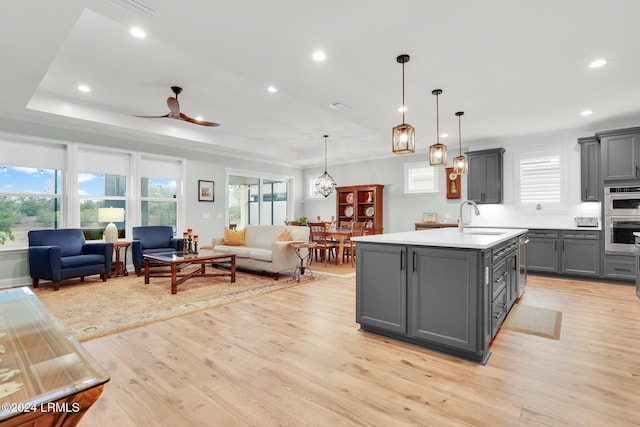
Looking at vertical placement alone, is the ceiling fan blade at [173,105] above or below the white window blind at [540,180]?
above

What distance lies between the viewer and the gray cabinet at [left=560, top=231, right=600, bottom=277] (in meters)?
5.17

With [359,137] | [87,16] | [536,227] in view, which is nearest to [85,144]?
[87,16]

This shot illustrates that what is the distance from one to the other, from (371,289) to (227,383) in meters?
1.43

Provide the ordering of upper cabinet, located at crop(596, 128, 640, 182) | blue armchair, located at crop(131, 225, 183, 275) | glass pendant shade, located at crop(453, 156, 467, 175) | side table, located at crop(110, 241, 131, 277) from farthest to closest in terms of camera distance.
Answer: blue armchair, located at crop(131, 225, 183, 275) < side table, located at crop(110, 241, 131, 277) < upper cabinet, located at crop(596, 128, 640, 182) < glass pendant shade, located at crop(453, 156, 467, 175)

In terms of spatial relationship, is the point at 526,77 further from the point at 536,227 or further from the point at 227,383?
the point at 227,383

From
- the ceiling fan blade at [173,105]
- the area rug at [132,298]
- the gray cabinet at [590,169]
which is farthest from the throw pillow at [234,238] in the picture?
the gray cabinet at [590,169]

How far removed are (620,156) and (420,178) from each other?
3.54 metres

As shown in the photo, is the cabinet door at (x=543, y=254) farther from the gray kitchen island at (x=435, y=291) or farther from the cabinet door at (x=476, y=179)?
the gray kitchen island at (x=435, y=291)

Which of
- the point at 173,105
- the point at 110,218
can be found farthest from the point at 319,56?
the point at 110,218

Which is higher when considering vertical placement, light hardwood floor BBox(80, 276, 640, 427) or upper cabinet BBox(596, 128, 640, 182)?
upper cabinet BBox(596, 128, 640, 182)

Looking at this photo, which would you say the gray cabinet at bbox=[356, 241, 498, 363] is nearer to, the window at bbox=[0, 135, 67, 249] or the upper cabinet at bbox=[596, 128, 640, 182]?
the upper cabinet at bbox=[596, 128, 640, 182]

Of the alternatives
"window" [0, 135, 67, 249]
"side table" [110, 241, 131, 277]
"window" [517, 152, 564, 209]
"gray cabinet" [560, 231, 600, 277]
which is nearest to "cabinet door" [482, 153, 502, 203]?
"window" [517, 152, 564, 209]

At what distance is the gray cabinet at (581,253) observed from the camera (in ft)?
17.0

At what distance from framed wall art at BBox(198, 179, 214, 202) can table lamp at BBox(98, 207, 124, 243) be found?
1979mm
